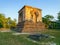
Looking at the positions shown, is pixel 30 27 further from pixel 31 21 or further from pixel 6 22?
pixel 6 22

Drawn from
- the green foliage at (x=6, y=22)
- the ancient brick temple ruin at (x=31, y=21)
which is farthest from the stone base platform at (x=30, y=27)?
the green foliage at (x=6, y=22)

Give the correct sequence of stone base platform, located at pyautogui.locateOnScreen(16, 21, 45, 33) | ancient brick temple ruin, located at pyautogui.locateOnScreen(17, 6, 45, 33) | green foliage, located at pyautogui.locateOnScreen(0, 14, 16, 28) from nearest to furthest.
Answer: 1. stone base platform, located at pyautogui.locateOnScreen(16, 21, 45, 33)
2. ancient brick temple ruin, located at pyautogui.locateOnScreen(17, 6, 45, 33)
3. green foliage, located at pyautogui.locateOnScreen(0, 14, 16, 28)

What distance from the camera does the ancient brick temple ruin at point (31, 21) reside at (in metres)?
25.5

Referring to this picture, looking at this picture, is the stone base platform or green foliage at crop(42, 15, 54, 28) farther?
green foliage at crop(42, 15, 54, 28)

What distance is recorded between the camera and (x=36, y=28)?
2625 centimetres

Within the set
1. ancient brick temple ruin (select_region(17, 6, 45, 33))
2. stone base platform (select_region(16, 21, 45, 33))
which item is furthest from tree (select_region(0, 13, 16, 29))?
stone base platform (select_region(16, 21, 45, 33))

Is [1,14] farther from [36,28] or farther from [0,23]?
[36,28]

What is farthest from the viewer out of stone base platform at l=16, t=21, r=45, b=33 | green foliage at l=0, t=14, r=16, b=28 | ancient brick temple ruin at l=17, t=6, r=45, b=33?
green foliage at l=0, t=14, r=16, b=28

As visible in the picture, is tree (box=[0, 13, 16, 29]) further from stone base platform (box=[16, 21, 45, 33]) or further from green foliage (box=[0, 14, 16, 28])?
stone base platform (box=[16, 21, 45, 33])

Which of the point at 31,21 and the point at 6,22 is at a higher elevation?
the point at 31,21

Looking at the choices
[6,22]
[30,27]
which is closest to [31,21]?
[30,27]

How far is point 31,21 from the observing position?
27141 mm

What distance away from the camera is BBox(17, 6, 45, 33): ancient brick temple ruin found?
25522 millimetres

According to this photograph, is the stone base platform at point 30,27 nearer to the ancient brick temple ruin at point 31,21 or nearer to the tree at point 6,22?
the ancient brick temple ruin at point 31,21
